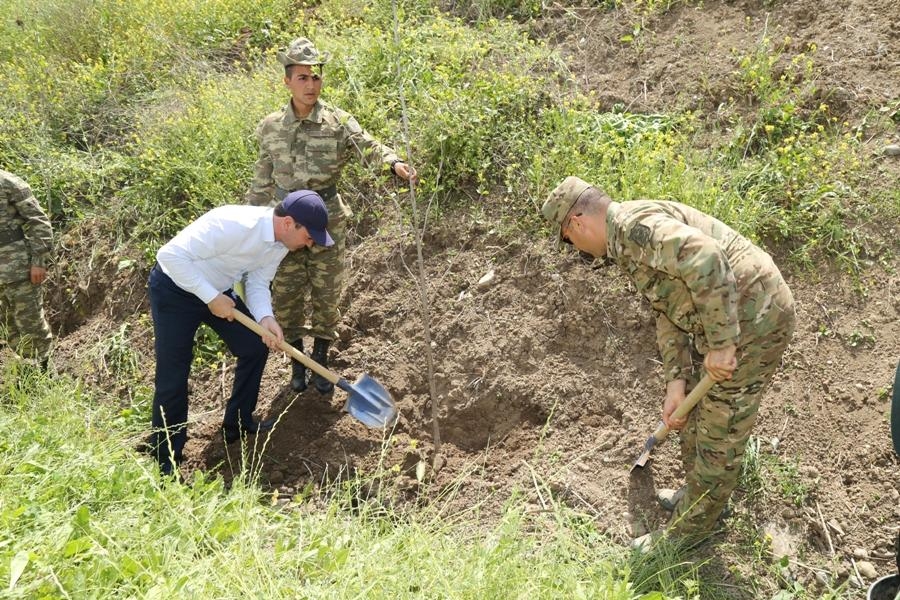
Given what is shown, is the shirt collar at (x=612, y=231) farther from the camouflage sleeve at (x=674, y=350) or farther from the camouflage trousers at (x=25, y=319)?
the camouflage trousers at (x=25, y=319)

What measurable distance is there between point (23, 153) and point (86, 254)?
139 cm

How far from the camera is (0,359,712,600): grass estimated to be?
99.0 inches

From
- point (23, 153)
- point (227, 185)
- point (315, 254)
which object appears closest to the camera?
point (315, 254)

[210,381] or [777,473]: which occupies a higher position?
[777,473]

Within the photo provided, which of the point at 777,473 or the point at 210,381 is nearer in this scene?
the point at 777,473

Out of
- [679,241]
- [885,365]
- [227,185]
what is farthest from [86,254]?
[885,365]

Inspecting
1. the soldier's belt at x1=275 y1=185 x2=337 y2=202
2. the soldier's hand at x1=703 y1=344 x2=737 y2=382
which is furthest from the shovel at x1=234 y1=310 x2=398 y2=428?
the soldier's hand at x1=703 y1=344 x2=737 y2=382

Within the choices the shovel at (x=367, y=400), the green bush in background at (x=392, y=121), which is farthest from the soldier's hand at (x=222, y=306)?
the green bush in background at (x=392, y=121)

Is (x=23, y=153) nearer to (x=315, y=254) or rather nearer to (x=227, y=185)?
(x=227, y=185)

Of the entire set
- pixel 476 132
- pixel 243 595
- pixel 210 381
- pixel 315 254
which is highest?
pixel 476 132

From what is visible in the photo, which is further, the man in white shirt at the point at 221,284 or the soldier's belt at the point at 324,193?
the soldier's belt at the point at 324,193

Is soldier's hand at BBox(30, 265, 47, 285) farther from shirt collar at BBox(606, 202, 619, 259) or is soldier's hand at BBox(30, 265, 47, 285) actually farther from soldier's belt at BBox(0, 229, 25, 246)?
shirt collar at BBox(606, 202, 619, 259)

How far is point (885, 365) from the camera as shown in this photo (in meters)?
3.67

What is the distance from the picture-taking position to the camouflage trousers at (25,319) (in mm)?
5012
